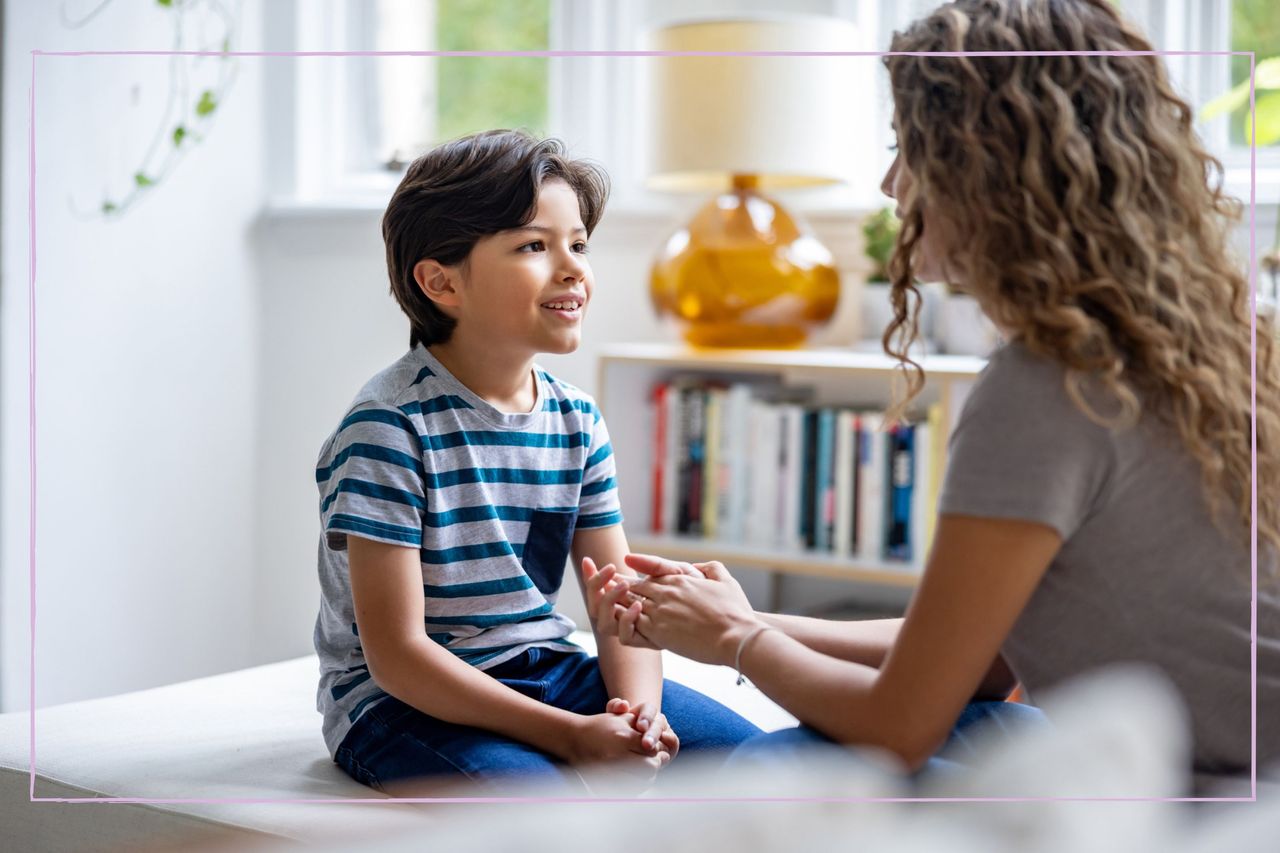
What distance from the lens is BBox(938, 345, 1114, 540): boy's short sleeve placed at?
657mm

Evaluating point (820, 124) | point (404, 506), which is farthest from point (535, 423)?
point (820, 124)

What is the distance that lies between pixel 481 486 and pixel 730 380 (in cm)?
45

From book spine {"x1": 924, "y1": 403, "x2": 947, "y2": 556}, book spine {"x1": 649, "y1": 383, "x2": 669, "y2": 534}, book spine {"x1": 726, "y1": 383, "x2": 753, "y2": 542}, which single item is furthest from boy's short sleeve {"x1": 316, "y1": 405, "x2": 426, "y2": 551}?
book spine {"x1": 924, "y1": 403, "x2": 947, "y2": 556}

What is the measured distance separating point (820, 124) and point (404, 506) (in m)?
1.14

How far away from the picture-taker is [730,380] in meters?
1.18

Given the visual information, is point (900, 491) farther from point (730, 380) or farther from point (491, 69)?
point (491, 69)

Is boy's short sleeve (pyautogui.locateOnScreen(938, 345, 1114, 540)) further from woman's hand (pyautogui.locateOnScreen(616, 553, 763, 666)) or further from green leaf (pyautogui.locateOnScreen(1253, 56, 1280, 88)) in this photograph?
green leaf (pyautogui.locateOnScreen(1253, 56, 1280, 88))

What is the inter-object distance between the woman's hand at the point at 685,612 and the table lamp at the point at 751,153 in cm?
102

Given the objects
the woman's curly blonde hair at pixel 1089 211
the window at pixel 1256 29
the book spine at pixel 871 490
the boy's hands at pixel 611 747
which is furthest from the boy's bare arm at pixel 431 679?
the window at pixel 1256 29

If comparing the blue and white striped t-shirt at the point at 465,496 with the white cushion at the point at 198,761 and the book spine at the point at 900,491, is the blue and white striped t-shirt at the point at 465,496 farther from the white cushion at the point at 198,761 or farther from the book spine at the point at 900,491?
the book spine at the point at 900,491

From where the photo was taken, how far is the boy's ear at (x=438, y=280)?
76 centimetres

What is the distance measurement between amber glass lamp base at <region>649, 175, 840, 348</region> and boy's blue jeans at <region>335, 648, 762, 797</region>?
3.14 feet

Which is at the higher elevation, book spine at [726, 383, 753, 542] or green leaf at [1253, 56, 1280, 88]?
green leaf at [1253, 56, 1280, 88]

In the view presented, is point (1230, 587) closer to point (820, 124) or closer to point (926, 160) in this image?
point (926, 160)
